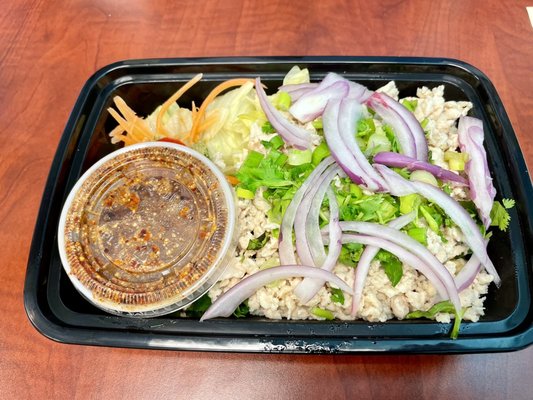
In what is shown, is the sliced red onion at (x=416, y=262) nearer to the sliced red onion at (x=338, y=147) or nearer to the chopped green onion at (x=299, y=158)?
the sliced red onion at (x=338, y=147)

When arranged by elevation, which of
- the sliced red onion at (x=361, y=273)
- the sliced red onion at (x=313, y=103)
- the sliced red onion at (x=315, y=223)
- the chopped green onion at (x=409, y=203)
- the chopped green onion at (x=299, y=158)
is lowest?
the sliced red onion at (x=361, y=273)

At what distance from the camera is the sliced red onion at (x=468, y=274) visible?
136cm

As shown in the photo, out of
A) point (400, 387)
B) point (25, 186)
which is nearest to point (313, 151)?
point (400, 387)

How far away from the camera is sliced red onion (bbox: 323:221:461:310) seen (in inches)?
51.3

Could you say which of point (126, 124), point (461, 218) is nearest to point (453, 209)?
point (461, 218)

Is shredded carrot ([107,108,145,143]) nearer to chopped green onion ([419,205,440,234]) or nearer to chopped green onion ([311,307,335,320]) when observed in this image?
chopped green onion ([311,307,335,320])

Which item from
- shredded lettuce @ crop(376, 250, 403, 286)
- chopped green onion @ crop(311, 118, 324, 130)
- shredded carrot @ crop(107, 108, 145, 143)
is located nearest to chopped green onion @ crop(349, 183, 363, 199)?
shredded lettuce @ crop(376, 250, 403, 286)

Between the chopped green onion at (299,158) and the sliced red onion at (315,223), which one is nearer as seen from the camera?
the sliced red onion at (315,223)

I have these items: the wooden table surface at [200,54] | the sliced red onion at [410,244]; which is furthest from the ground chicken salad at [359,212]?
the wooden table surface at [200,54]

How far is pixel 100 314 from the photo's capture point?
142cm

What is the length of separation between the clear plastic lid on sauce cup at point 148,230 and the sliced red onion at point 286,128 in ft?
1.01

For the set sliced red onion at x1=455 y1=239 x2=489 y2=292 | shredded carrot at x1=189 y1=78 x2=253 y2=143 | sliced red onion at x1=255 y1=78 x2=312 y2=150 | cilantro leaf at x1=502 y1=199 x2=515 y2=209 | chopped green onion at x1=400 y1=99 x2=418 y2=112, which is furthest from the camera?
shredded carrot at x1=189 y1=78 x2=253 y2=143

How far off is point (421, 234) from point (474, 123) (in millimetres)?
586

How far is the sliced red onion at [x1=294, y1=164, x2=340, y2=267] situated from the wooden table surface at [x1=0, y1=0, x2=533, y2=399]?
0.42 meters
